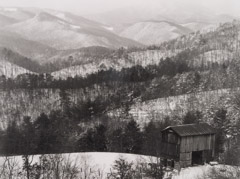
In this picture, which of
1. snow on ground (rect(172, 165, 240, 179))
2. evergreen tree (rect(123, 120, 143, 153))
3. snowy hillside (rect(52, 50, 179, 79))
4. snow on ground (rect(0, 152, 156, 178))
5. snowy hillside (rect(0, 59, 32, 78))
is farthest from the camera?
snowy hillside (rect(52, 50, 179, 79))

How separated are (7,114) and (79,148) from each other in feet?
150

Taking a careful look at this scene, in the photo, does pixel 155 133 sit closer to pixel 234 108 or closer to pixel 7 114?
pixel 234 108

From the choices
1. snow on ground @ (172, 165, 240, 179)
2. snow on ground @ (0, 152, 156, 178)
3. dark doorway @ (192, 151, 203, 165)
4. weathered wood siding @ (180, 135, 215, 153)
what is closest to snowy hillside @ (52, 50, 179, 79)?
snow on ground @ (0, 152, 156, 178)

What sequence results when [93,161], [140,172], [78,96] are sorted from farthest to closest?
[78,96]
[93,161]
[140,172]

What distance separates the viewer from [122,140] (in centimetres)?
5397

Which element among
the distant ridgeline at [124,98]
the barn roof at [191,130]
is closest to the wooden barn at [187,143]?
the barn roof at [191,130]

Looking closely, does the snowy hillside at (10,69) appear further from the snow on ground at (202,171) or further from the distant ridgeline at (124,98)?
the snow on ground at (202,171)

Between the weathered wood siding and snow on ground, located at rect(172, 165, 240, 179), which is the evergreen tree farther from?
snow on ground, located at rect(172, 165, 240, 179)

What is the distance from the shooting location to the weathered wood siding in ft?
114

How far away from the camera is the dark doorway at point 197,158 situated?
37106mm

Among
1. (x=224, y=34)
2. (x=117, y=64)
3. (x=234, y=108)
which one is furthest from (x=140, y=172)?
(x=224, y=34)

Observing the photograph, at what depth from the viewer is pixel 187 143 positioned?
115ft

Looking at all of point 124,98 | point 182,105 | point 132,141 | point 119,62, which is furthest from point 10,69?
point 132,141

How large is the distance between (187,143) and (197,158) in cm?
351
